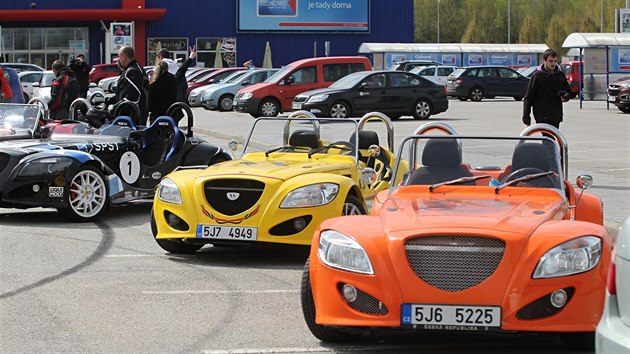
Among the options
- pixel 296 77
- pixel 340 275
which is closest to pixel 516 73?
pixel 296 77

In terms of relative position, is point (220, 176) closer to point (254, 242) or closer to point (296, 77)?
point (254, 242)

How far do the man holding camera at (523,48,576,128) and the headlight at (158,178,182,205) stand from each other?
Answer: 241 inches

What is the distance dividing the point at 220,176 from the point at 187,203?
34 cm

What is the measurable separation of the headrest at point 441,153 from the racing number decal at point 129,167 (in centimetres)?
573

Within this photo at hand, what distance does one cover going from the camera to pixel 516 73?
5044 centimetres

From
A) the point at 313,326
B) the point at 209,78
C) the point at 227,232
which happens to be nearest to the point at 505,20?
the point at 209,78

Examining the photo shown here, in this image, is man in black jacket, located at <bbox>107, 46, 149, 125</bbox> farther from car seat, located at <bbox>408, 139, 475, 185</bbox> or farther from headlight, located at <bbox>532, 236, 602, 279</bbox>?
headlight, located at <bbox>532, 236, 602, 279</bbox>

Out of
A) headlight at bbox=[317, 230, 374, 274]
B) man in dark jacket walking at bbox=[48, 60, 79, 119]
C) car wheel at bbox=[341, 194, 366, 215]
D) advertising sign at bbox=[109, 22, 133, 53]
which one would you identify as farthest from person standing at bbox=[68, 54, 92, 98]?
advertising sign at bbox=[109, 22, 133, 53]

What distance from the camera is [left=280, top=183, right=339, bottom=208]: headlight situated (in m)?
9.71

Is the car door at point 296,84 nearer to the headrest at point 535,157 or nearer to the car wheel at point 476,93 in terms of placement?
the car wheel at point 476,93

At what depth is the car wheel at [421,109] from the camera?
3275 centimetres

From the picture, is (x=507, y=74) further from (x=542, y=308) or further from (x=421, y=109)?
(x=542, y=308)

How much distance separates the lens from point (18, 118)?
13.6 m

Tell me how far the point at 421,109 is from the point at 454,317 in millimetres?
26894
